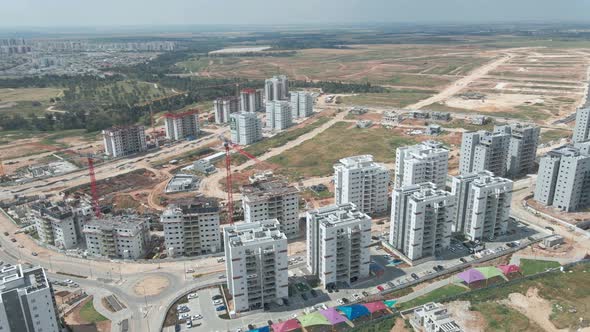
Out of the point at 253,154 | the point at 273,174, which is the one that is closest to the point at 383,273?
the point at 273,174

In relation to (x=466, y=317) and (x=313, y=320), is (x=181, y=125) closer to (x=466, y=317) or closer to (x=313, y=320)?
(x=313, y=320)

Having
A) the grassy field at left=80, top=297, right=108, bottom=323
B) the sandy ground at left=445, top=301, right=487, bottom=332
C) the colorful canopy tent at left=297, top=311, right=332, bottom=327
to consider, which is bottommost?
the grassy field at left=80, top=297, right=108, bottom=323

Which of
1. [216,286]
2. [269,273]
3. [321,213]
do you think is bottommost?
[216,286]

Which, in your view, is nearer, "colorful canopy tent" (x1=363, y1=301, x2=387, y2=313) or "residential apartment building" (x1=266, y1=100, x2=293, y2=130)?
"colorful canopy tent" (x1=363, y1=301, x2=387, y2=313)

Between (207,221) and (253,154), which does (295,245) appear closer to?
(207,221)

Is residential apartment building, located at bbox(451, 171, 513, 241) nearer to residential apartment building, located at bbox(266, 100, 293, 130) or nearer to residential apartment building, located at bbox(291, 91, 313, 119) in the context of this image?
residential apartment building, located at bbox(266, 100, 293, 130)

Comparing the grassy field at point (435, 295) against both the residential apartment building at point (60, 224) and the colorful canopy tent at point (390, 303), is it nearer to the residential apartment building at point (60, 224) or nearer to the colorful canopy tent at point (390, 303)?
the colorful canopy tent at point (390, 303)

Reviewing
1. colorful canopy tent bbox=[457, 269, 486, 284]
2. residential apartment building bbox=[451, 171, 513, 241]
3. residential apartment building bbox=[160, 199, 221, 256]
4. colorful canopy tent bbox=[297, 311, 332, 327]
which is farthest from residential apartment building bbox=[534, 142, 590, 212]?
residential apartment building bbox=[160, 199, 221, 256]
